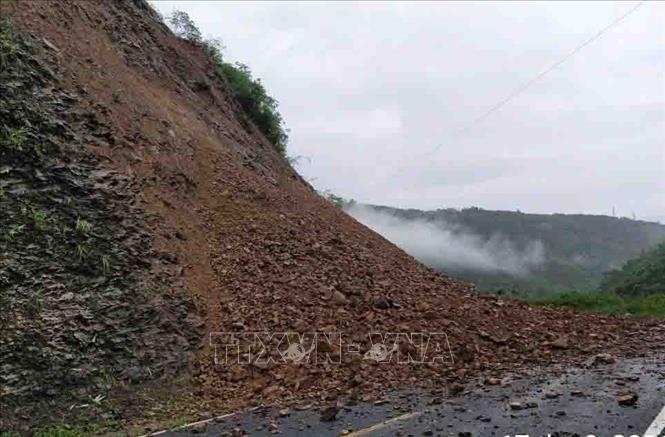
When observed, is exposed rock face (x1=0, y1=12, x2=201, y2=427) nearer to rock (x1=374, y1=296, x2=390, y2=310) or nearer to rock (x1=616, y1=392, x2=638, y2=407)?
rock (x1=374, y1=296, x2=390, y2=310)

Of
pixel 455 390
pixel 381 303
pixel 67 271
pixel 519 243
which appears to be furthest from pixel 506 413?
pixel 519 243

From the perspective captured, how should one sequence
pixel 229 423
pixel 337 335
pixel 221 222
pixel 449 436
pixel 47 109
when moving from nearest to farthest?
pixel 449 436
pixel 229 423
pixel 337 335
pixel 47 109
pixel 221 222

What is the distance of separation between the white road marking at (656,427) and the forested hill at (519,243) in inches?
1047

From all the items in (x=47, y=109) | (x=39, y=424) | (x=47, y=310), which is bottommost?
(x=39, y=424)

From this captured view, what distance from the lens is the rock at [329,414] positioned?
14.8 feet

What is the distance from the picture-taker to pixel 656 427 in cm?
374

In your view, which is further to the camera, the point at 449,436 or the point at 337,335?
the point at 337,335

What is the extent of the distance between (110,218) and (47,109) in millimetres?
1850

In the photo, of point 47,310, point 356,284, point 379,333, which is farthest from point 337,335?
point 47,310

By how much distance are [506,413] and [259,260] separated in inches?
166

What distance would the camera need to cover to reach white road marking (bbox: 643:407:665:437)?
3633mm

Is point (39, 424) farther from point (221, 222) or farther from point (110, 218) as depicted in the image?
point (221, 222)

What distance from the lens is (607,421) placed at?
396 cm

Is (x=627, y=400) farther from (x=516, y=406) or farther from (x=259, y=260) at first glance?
(x=259, y=260)
